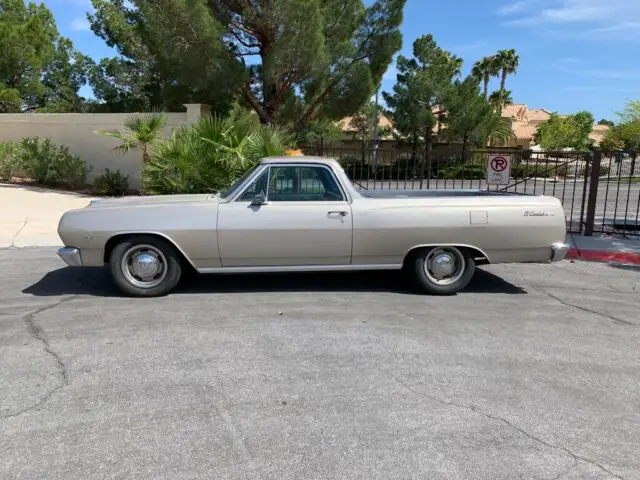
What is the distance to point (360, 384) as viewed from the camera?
4051 mm

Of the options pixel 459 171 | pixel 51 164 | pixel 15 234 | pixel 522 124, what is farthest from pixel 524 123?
pixel 15 234

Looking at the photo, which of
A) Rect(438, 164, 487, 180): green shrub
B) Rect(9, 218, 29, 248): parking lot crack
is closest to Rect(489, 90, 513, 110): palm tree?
Rect(438, 164, 487, 180): green shrub

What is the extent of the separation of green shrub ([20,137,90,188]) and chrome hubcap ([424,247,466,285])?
14.2 meters

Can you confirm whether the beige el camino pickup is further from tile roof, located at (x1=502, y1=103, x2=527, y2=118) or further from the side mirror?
tile roof, located at (x1=502, y1=103, x2=527, y2=118)

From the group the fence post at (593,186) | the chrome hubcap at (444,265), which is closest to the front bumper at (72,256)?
the chrome hubcap at (444,265)

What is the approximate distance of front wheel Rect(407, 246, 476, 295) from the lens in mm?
6355

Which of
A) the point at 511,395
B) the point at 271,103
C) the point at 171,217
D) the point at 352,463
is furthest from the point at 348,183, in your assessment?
the point at 271,103

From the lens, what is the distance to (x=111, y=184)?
16375 millimetres

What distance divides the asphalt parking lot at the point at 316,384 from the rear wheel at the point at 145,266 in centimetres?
18

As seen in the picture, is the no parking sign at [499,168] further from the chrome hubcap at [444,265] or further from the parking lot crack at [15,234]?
the parking lot crack at [15,234]

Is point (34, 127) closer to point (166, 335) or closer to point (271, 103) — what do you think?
point (271, 103)

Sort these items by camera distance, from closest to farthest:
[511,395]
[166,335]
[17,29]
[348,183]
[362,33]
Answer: [511,395] → [166,335] → [348,183] → [362,33] → [17,29]

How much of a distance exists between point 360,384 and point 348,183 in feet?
9.21

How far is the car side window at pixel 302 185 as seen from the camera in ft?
20.5
